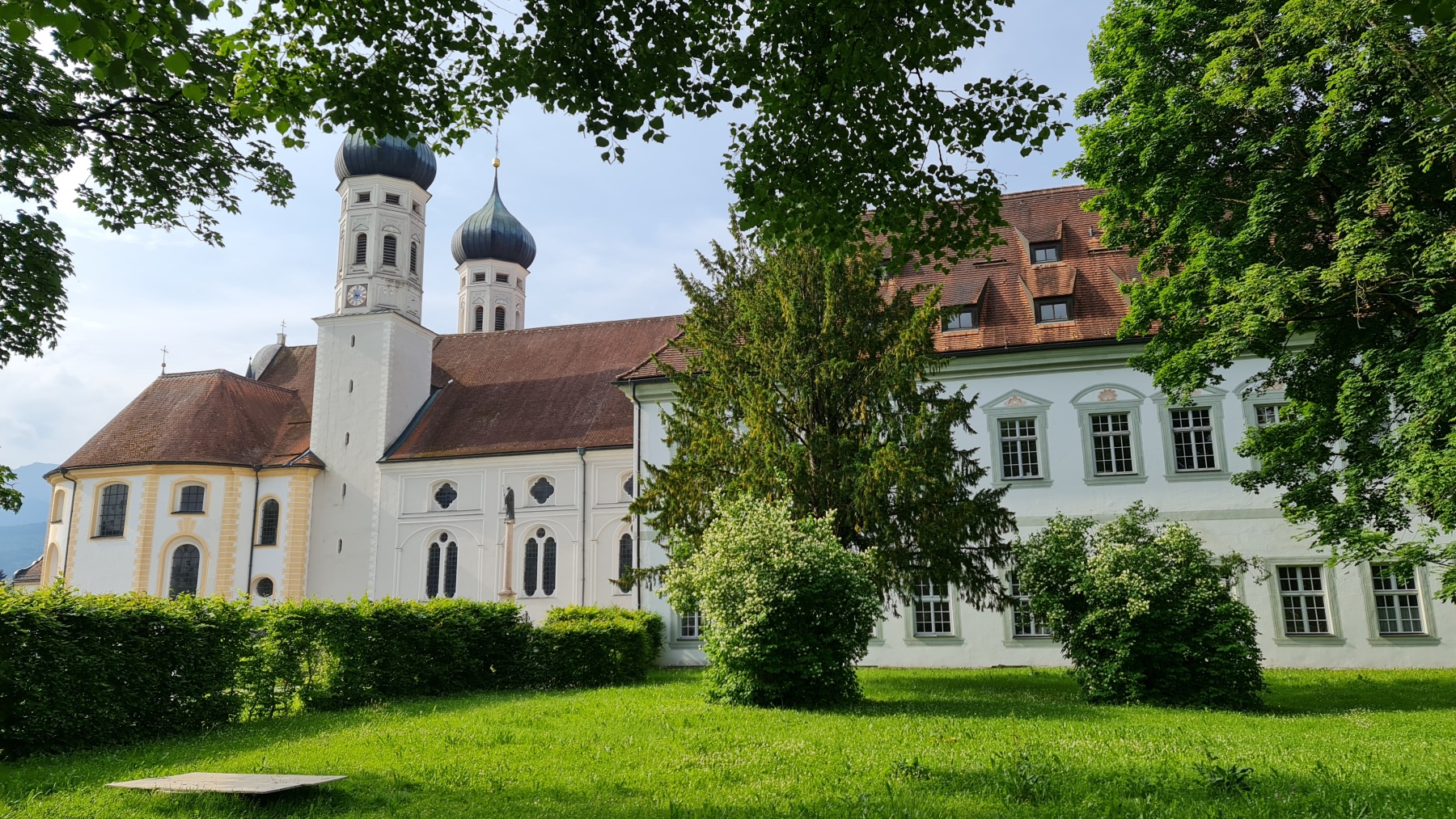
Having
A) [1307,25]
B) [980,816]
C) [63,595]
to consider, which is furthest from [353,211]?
[980,816]

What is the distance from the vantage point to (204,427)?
116 feet

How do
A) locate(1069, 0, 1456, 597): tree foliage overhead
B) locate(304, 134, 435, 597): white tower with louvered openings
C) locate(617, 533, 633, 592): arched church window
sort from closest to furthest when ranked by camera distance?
1. locate(1069, 0, 1456, 597): tree foliage overhead
2. locate(617, 533, 633, 592): arched church window
3. locate(304, 134, 435, 597): white tower with louvered openings

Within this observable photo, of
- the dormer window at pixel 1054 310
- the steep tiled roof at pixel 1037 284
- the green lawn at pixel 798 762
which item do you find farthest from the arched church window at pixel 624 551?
the green lawn at pixel 798 762

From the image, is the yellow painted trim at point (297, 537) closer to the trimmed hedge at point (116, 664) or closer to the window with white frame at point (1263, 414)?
the trimmed hedge at point (116, 664)

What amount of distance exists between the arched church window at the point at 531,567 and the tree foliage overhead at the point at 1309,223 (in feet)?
72.8

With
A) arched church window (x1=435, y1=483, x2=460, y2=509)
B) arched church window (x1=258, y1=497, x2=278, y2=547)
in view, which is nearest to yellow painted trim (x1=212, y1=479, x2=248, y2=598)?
arched church window (x1=258, y1=497, x2=278, y2=547)

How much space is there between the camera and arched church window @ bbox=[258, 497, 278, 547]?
114 ft

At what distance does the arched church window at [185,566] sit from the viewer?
33.9m

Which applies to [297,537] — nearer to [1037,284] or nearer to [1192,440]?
[1037,284]

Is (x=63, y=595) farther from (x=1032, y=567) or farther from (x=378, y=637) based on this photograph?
(x=1032, y=567)

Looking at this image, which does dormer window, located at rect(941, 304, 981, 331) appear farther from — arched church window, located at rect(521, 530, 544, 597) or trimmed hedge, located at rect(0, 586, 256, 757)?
trimmed hedge, located at rect(0, 586, 256, 757)

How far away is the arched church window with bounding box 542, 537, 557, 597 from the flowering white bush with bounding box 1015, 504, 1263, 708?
21.0 m

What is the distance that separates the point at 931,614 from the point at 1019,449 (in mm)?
4375

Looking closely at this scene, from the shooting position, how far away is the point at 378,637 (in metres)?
15.5
